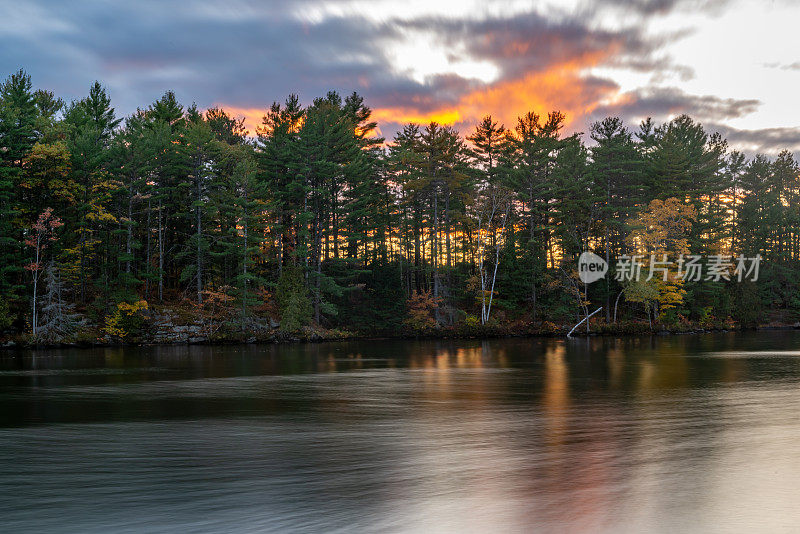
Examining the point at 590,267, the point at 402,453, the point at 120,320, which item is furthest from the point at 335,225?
the point at 402,453

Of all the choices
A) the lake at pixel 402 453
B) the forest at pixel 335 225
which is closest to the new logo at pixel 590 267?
the forest at pixel 335 225

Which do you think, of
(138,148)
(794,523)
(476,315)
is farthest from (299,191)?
(794,523)

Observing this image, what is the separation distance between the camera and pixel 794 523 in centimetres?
720

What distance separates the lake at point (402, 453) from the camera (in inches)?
300

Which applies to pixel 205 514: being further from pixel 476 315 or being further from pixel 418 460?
pixel 476 315

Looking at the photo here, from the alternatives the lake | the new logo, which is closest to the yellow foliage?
the lake

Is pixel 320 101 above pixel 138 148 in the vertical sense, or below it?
above

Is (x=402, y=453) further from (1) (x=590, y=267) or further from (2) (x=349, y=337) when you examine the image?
(1) (x=590, y=267)

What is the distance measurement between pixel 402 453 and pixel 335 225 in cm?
4392

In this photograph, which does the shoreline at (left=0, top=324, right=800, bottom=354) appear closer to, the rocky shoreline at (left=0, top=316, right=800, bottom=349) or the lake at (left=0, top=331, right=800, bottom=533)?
the rocky shoreline at (left=0, top=316, right=800, bottom=349)

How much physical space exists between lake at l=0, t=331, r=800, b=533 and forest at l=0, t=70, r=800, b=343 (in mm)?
24069

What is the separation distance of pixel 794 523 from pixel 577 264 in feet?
176

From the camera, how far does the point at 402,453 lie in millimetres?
11242

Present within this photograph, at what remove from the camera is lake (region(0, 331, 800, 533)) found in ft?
25.0
